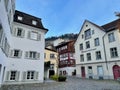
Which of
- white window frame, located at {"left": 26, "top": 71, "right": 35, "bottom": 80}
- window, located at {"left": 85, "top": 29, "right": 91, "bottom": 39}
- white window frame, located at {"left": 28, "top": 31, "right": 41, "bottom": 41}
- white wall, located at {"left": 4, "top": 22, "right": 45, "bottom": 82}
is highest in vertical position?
window, located at {"left": 85, "top": 29, "right": 91, "bottom": 39}

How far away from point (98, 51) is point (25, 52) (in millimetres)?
15652

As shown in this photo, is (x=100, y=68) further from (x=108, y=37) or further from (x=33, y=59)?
(x=33, y=59)

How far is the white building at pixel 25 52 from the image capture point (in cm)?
1541

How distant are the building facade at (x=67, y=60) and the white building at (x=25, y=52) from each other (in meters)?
21.6

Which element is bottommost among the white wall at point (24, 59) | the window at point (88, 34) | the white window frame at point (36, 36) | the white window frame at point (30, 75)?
the white window frame at point (30, 75)

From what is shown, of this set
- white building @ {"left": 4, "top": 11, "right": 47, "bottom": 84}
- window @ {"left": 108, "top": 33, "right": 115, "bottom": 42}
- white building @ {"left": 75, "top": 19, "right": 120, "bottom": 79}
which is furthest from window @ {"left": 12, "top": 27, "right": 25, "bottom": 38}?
window @ {"left": 108, "top": 33, "right": 115, "bottom": 42}

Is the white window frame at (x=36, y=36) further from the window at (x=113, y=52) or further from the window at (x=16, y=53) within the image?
the window at (x=113, y=52)

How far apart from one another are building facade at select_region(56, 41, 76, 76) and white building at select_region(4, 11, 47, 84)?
21.6 metres

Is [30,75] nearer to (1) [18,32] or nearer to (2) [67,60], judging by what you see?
(1) [18,32]

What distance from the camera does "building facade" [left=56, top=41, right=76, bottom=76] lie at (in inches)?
1503

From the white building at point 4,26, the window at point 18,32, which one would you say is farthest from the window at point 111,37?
the white building at point 4,26

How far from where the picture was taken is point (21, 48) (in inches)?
651

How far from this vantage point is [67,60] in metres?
39.6

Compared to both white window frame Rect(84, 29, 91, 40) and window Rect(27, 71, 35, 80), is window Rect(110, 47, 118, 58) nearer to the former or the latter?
white window frame Rect(84, 29, 91, 40)
